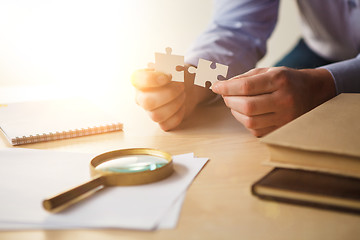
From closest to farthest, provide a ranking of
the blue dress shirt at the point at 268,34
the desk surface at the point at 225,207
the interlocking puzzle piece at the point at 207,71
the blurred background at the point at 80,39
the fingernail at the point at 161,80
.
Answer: the desk surface at the point at 225,207, the interlocking puzzle piece at the point at 207,71, the fingernail at the point at 161,80, the blue dress shirt at the point at 268,34, the blurred background at the point at 80,39

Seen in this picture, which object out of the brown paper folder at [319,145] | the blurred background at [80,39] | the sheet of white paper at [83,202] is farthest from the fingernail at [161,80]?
the blurred background at [80,39]

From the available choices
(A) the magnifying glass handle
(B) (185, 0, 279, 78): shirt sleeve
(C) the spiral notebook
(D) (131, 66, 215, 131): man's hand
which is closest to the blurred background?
(B) (185, 0, 279, 78): shirt sleeve

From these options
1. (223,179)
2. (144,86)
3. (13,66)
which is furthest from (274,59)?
(223,179)

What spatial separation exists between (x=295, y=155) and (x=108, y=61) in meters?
1.83

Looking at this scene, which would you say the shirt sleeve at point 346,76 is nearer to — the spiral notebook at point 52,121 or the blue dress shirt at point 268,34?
the blue dress shirt at point 268,34

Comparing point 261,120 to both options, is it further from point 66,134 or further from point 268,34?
point 268,34

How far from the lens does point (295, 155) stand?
56 cm

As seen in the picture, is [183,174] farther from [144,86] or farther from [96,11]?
[96,11]

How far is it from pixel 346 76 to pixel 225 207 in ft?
2.22

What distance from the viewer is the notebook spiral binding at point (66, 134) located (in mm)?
890

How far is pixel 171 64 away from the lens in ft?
2.80

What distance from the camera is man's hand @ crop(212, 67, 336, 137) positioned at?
845 millimetres

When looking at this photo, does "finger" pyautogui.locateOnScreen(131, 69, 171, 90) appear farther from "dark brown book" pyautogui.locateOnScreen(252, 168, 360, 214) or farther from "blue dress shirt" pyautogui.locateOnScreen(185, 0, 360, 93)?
"dark brown book" pyautogui.locateOnScreen(252, 168, 360, 214)

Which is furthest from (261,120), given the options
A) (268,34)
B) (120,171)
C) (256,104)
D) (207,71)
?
(268,34)
